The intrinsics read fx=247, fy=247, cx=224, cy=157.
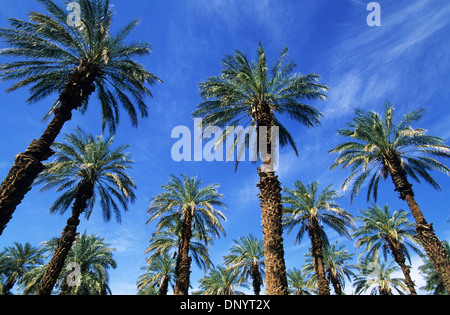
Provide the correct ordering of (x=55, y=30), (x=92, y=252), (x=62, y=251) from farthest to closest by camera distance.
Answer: (x=92, y=252)
(x=62, y=251)
(x=55, y=30)

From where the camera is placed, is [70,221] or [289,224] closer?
[70,221]

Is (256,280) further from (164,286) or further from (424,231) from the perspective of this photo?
(424,231)

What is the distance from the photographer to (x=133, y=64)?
12.4 metres

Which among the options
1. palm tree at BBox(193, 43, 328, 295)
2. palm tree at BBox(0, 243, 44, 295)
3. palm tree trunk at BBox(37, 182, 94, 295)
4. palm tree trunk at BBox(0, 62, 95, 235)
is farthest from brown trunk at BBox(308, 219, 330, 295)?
palm tree at BBox(0, 243, 44, 295)

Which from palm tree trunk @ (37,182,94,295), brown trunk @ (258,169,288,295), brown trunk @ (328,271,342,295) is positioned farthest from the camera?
brown trunk @ (328,271,342,295)

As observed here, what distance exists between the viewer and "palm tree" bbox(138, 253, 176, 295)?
1045 inches

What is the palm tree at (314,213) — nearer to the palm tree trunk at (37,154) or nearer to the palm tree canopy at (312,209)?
the palm tree canopy at (312,209)

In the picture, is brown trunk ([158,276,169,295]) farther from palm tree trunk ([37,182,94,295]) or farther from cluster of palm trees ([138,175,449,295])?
palm tree trunk ([37,182,94,295])

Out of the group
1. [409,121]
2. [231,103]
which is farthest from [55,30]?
[409,121]

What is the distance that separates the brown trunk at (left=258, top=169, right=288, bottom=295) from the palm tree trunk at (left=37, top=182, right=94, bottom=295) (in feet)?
35.6

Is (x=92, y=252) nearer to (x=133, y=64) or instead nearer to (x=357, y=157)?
(x=133, y=64)

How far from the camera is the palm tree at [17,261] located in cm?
2880

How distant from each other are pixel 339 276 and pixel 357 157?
61.0 feet
